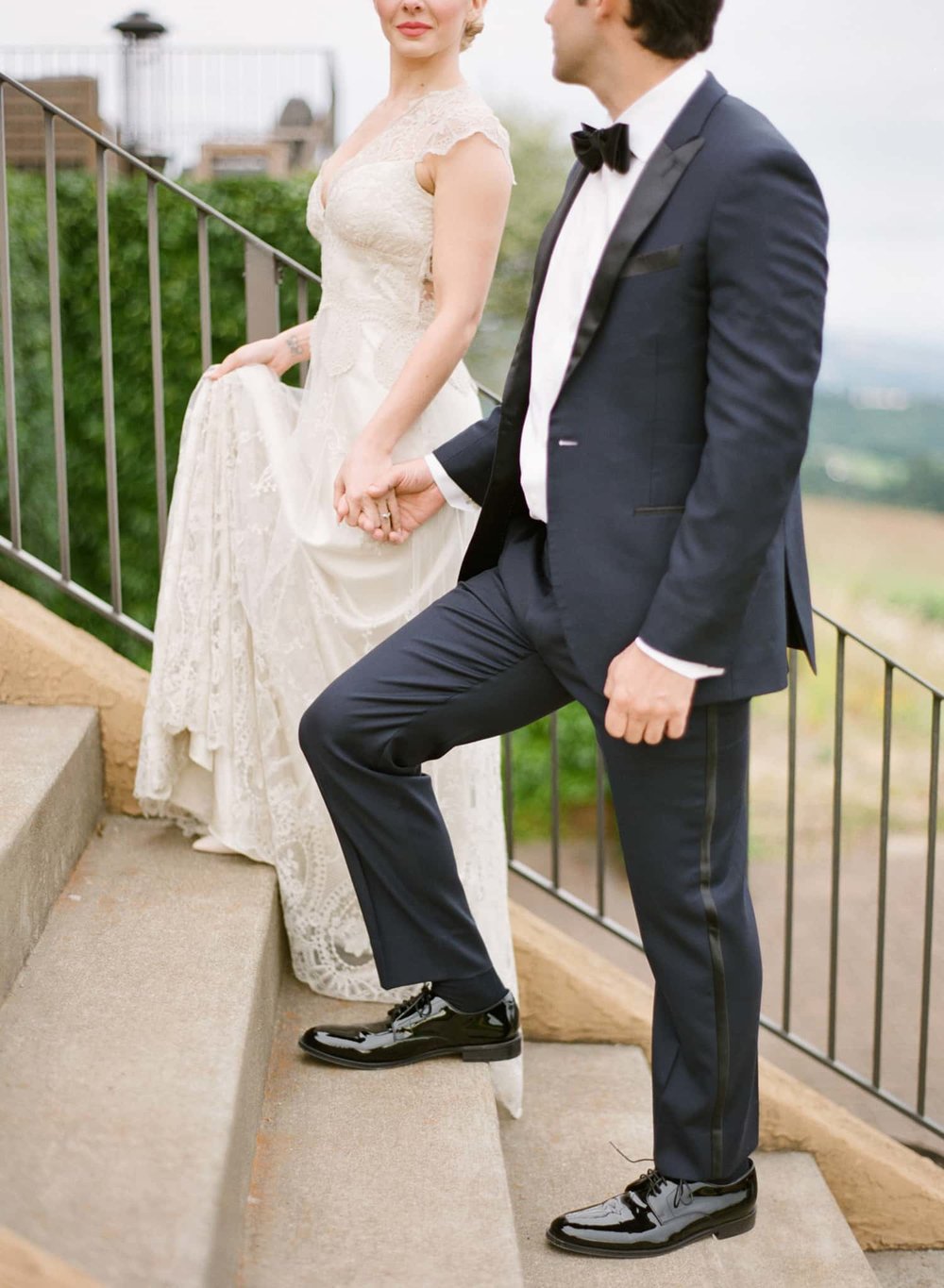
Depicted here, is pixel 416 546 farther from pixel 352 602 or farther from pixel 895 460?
pixel 895 460

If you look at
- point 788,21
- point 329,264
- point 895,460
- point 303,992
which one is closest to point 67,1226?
point 303,992

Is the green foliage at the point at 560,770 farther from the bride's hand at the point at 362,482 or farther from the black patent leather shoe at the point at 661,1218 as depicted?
the black patent leather shoe at the point at 661,1218

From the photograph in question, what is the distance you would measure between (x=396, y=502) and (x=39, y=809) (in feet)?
2.52

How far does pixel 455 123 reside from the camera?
7.15ft

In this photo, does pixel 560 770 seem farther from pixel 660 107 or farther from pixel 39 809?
pixel 660 107

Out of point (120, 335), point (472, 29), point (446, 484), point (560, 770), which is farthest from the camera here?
point (560, 770)

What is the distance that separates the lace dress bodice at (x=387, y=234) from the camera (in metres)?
2.21

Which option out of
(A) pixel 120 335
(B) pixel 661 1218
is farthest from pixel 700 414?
(A) pixel 120 335

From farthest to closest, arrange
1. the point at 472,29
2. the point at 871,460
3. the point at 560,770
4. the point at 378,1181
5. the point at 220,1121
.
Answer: the point at 871,460, the point at 560,770, the point at 472,29, the point at 378,1181, the point at 220,1121

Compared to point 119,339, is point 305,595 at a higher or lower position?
lower

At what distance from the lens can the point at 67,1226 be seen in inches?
55.9

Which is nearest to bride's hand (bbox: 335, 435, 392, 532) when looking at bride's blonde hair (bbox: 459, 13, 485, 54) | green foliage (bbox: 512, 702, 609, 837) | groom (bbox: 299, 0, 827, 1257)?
groom (bbox: 299, 0, 827, 1257)

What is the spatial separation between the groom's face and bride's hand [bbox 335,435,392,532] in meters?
0.69

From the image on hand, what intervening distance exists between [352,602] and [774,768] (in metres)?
14.6
